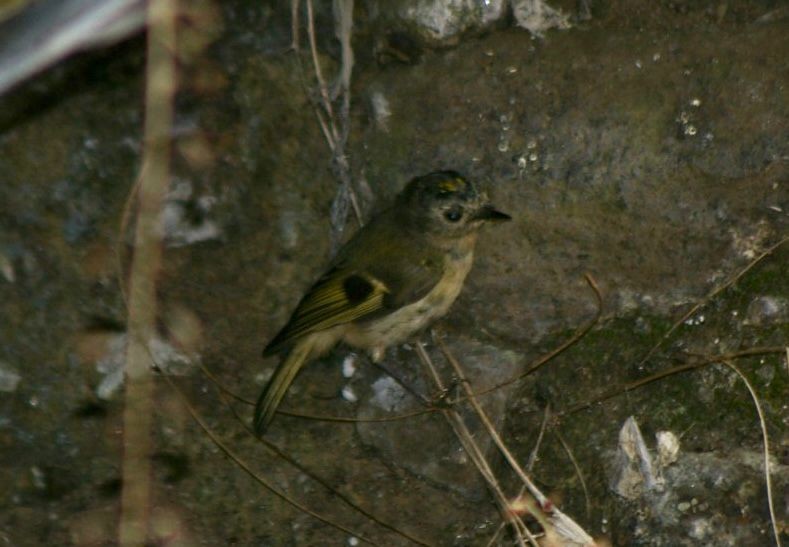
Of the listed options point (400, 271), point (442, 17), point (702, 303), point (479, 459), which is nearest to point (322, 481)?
point (479, 459)

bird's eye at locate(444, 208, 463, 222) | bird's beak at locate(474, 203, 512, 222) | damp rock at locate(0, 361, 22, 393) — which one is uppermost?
bird's beak at locate(474, 203, 512, 222)

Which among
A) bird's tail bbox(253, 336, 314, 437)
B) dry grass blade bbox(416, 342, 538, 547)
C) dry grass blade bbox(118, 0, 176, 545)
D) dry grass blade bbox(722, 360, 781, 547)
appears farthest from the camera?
bird's tail bbox(253, 336, 314, 437)

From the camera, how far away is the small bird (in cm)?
347

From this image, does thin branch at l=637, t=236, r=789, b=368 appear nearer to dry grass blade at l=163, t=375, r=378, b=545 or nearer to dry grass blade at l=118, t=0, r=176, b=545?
dry grass blade at l=163, t=375, r=378, b=545

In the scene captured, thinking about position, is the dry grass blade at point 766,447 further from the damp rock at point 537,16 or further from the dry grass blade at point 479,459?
the damp rock at point 537,16

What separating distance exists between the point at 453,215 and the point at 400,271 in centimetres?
27

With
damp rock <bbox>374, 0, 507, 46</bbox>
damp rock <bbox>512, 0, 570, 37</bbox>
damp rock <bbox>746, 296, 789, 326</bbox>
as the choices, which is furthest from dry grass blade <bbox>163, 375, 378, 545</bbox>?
damp rock <bbox>512, 0, 570, 37</bbox>

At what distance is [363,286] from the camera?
3539mm

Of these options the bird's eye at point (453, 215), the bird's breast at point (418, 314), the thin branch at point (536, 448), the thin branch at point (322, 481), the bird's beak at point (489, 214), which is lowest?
the thin branch at point (322, 481)

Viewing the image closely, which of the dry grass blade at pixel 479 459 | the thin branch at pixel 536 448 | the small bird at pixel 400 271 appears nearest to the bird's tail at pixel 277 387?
the small bird at pixel 400 271

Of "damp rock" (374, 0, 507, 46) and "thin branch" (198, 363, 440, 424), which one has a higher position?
"damp rock" (374, 0, 507, 46)

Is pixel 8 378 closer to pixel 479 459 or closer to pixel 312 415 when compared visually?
pixel 312 415

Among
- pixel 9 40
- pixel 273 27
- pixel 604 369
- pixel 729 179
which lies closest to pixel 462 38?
pixel 273 27

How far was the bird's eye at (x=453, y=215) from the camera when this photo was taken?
3.54 metres
